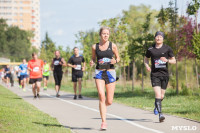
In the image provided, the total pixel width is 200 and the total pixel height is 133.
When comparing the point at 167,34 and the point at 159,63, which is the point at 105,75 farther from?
the point at 167,34

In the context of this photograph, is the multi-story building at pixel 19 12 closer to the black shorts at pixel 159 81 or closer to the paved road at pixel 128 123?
the paved road at pixel 128 123

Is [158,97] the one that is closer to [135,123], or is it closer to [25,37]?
[135,123]

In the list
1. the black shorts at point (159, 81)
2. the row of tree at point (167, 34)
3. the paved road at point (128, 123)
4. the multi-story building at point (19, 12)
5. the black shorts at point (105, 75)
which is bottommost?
the paved road at point (128, 123)

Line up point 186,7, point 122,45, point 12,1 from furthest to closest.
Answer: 1. point 12,1
2. point 122,45
3. point 186,7

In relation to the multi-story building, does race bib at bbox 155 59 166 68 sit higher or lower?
lower

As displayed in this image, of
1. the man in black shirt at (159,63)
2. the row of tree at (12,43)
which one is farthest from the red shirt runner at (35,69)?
the row of tree at (12,43)

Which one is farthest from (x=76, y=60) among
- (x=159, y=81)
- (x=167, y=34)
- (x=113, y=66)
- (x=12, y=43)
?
(x=12, y=43)

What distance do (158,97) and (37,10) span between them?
154m

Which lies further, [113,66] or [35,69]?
[35,69]

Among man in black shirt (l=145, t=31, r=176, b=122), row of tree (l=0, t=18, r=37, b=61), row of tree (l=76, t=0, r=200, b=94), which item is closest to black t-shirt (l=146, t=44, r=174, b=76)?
man in black shirt (l=145, t=31, r=176, b=122)

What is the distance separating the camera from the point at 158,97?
9039 millimetres

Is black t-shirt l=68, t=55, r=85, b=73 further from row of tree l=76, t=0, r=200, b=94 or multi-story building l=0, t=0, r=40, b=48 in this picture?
multi-story building l=0, t=0, r=40, b=48

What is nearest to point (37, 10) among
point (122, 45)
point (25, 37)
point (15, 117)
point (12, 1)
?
point (12, 1)

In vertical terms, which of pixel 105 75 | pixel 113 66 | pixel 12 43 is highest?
pixel 12 43
